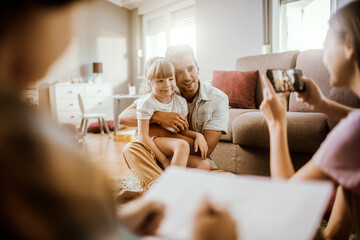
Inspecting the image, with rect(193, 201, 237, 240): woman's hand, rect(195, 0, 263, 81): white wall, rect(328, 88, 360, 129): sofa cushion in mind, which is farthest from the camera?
rect(195, 0, 263, 81): white wall

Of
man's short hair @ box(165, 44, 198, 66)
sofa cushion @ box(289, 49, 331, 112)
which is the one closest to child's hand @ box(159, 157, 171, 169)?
man's short hair @ box(165, 44, 198, 66)

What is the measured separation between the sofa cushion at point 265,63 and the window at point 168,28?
2410 millimetres

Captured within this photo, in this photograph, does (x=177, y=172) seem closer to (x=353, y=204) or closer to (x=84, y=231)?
(x=84, y=231)

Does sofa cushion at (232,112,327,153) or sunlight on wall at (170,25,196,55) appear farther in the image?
sunlight on wall at (170,25,196,55)

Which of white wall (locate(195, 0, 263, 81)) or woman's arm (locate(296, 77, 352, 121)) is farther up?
white wall (locate(195, 0, 263, 81))

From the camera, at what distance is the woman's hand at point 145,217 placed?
1.32ft

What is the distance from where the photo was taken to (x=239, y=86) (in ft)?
8.34

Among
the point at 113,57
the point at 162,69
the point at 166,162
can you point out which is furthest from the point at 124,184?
the point at 113,57

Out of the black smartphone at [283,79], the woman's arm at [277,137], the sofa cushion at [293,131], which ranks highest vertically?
the black smartphone at [283,79]

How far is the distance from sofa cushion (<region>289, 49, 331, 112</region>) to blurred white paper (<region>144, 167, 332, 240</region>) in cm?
182

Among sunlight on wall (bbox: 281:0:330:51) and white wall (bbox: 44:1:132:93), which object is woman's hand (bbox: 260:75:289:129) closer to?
sunlight on wall (bbox: 281:0:330:51)

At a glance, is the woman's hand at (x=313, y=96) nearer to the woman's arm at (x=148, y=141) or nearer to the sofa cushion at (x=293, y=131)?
the woman's arm at (x=148, y=141)

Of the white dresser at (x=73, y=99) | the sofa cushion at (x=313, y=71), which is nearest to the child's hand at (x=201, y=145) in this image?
the sofa cushion at (x=313, y=71)

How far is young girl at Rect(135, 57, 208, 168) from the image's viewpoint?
4.35ft
